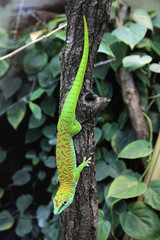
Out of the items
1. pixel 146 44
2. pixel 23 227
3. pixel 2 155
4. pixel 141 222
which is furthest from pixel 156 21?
pixel 23 227

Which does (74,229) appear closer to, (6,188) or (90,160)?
(90,160)

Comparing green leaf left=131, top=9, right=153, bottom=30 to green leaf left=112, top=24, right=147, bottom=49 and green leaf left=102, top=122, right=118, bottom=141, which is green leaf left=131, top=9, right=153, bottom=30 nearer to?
green leaf left=112, top=24, right=147, bottom=49

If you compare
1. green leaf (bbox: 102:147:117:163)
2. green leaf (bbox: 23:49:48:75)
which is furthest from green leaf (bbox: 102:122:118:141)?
green leaf (bbox: 23:49:48:75)

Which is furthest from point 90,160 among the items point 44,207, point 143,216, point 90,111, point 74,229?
point 44,207

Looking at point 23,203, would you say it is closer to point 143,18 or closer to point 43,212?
point 43,212

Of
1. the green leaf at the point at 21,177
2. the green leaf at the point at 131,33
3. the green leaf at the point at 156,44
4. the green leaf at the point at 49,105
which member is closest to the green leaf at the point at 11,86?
the green leaf at the point at 49,105

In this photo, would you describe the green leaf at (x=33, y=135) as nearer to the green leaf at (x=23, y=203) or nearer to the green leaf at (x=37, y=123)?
the green leaf at (x=37, y=123)
